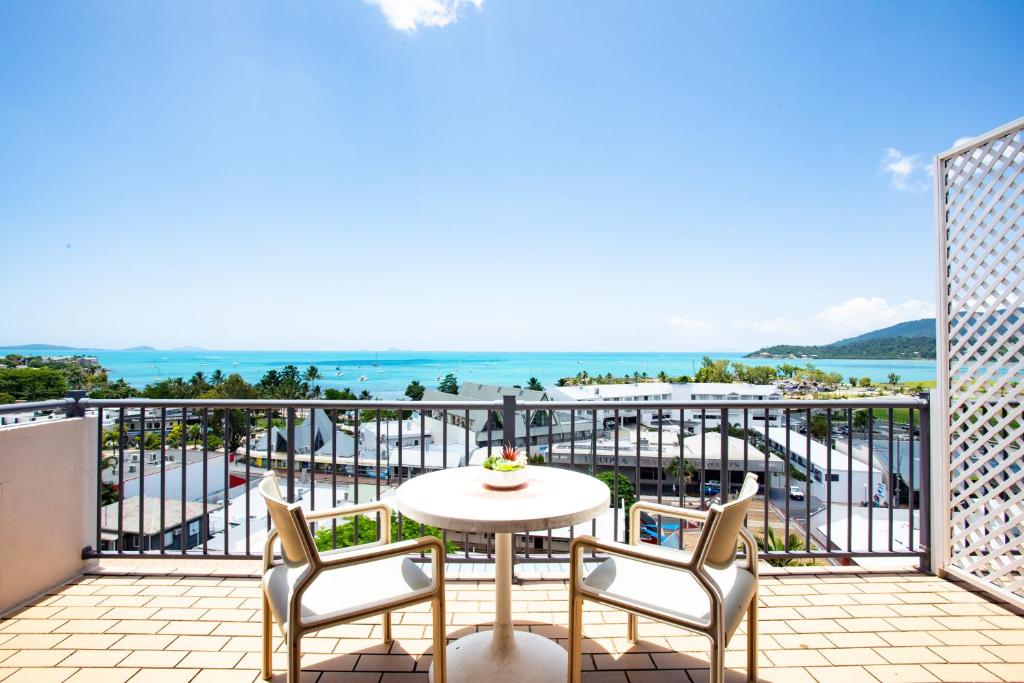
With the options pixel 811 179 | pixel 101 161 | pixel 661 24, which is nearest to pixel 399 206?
pixel 101 161

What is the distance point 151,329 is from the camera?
106 ft

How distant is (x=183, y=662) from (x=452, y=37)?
8.63 metres

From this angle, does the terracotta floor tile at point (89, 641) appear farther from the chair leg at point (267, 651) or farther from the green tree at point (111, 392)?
the green tree at point (111, 392)

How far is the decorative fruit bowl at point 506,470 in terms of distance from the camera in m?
1.93

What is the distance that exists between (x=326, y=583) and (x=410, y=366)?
2780 inches

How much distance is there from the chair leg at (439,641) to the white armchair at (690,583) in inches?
19.1

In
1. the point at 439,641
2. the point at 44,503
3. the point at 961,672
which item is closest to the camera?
the point at 439,641

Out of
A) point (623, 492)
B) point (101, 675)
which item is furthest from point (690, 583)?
point (623, 492)

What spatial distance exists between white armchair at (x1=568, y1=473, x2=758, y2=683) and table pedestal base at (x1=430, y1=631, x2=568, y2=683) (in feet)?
0.87

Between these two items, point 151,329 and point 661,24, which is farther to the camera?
point 151,329

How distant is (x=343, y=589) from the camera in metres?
1.69

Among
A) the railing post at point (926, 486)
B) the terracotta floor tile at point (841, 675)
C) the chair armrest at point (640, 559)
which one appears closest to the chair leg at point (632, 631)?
the chair armrest at point (640, 559)

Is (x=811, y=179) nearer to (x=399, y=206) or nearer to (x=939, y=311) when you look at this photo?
(x=939, y=311)

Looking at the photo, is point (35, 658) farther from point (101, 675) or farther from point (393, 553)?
point (393, 553)
